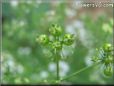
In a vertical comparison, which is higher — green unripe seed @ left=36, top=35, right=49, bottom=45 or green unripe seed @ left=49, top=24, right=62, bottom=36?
green unripe seed @ left=49, top=24, right=62, bottom=36

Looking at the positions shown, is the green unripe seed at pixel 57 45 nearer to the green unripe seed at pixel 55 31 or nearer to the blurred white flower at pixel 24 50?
the green unripe seed at pixel 55 31

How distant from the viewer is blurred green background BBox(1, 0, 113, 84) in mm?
2797

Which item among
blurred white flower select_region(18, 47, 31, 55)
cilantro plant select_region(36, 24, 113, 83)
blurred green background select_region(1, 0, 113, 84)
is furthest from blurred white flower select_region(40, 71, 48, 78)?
cilantro plant select_region(36, 24, 113, 83)

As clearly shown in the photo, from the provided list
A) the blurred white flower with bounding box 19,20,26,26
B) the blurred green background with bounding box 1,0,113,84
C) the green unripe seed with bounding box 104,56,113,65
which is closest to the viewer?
the green unripe seed with bounding box 104,56,113,65

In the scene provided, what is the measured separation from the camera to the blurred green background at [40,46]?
2.80 m

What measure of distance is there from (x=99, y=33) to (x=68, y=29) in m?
0.51

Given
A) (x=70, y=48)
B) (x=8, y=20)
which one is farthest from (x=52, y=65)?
(x=70, y=48)

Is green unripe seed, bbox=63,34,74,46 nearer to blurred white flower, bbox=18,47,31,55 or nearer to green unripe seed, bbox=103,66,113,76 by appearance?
green unripe seed, bbox=103,66,113,76

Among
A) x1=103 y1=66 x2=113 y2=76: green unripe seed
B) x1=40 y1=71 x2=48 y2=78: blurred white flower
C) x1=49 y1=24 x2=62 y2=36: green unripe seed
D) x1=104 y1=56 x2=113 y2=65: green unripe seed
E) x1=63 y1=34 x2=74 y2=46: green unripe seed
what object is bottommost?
x1=40 y1=71 x2=48 y2=78: blurred white flower

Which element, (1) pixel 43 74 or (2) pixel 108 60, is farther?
(1) pixel 43 74

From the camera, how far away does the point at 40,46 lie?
2736mm

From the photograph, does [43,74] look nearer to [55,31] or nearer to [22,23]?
[22,23]

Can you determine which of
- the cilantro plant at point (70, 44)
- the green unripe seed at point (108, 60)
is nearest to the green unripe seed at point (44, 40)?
the cilantro plant at point (70, 44)

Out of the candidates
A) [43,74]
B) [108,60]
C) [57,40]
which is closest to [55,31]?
[57,40]
